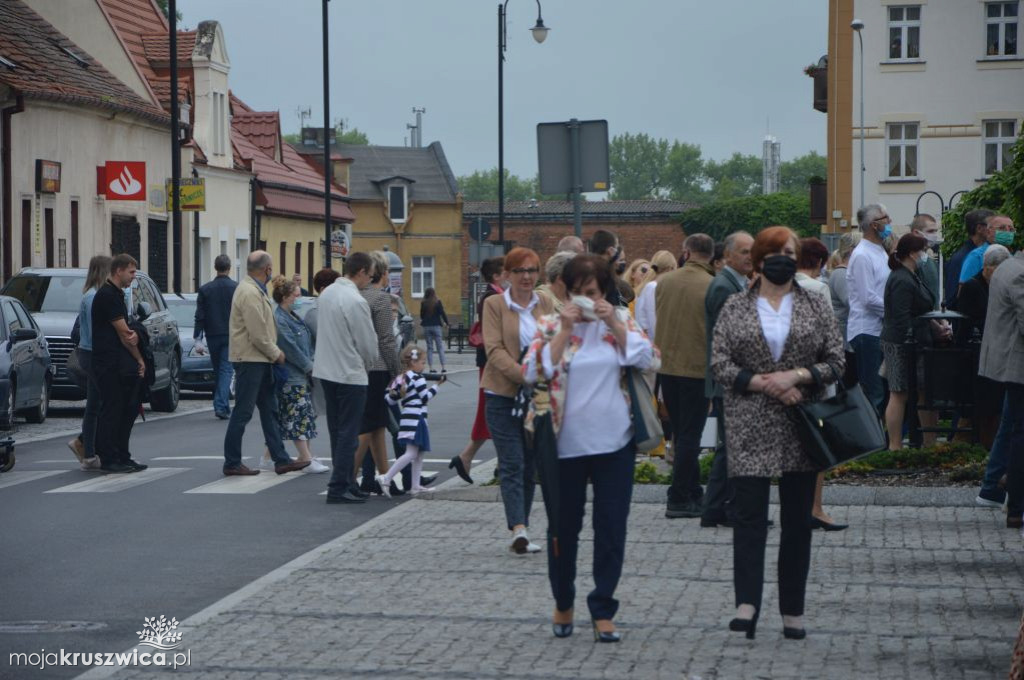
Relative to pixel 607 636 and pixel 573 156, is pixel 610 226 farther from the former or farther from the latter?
pixel 607 636

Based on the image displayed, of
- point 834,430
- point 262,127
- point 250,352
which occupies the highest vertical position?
point 262,127

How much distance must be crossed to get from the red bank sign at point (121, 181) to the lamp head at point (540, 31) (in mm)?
11224

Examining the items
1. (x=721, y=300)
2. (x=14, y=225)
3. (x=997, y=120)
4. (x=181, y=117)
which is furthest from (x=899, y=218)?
(x=721, y=300)

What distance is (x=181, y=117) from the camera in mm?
46094

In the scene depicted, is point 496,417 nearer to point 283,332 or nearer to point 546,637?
point 546,637

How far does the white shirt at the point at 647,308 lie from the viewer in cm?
1503

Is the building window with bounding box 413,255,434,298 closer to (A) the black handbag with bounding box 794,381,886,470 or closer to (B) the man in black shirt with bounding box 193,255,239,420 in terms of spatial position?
(B) the man in black shirt with bounding box 193,255,239,420

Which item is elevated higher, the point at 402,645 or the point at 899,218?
the point at 899,218

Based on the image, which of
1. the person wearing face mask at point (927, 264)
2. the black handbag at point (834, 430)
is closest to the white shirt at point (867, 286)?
the person wearing face mask at point (927, 264)

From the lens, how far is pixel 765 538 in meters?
8.07

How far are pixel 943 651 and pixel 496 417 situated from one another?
3.92 meters

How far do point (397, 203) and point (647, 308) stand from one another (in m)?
74.6

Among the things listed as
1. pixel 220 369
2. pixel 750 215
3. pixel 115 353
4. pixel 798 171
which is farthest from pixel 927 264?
pixel 798 171

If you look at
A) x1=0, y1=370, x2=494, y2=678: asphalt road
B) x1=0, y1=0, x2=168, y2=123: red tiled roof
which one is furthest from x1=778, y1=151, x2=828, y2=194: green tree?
x1=0, y1=370, x2=494, y2=678: asphalt road
